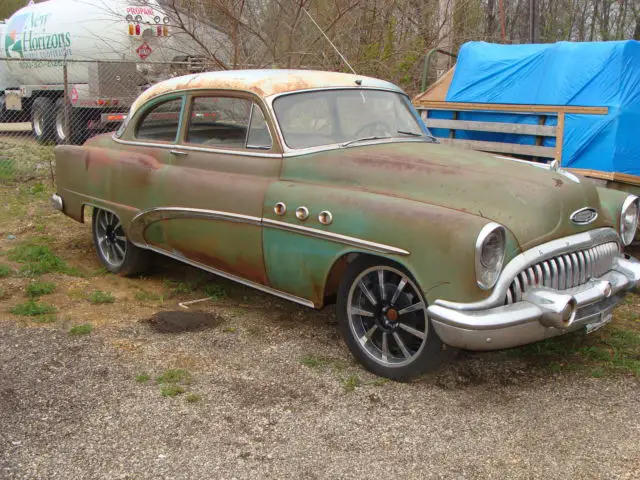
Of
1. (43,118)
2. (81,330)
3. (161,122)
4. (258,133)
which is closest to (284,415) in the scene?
(81,330)

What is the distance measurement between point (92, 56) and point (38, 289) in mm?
9617

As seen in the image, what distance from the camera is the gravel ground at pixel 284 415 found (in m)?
3.15

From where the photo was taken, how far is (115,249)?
241 inches

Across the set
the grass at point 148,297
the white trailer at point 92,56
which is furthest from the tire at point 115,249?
the white trailer at point 92,56

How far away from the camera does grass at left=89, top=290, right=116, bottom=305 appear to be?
531cm

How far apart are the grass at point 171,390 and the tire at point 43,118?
12.7 meters

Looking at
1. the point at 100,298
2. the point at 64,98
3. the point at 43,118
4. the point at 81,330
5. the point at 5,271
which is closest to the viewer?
the point at 81,330

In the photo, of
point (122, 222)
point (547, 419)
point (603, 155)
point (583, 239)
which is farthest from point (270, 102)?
point (603, 155)

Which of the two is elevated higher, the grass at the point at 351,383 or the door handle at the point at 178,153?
the door handle at the point at 178,153

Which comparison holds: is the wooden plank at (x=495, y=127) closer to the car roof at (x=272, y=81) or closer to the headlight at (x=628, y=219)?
the car roof at (x=272, y=81)

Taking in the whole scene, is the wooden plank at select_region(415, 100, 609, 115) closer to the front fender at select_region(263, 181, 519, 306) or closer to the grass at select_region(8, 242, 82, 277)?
the front fender at select_region(263, 181, 519, 306)

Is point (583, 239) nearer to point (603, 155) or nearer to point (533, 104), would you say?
point (603, 155)

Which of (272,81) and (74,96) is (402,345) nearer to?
(272,81)

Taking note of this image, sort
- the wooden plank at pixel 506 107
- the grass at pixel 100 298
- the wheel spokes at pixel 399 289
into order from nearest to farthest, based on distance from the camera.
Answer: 1. the wheel spokes at pixel 399 289
2. the grass at pixel 100 298
3. the wooden plank at pixel 506 107
